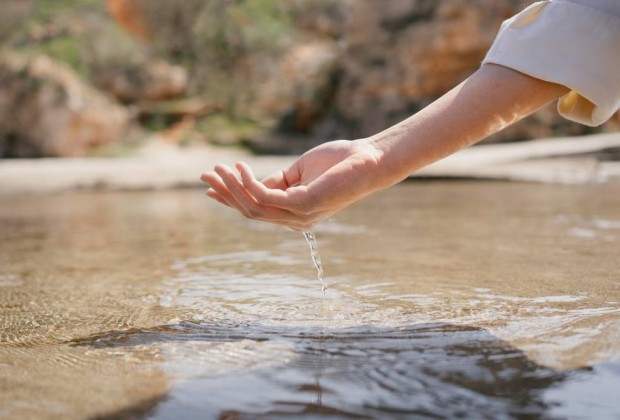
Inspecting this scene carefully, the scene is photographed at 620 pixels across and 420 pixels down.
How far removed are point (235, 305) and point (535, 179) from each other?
5.11 metres

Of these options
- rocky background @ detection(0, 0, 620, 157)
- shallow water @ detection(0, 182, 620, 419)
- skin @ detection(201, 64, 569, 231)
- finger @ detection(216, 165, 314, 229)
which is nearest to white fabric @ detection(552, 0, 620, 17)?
skin @ detection(201, 64, 569, 231)

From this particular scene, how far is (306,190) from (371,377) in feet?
1.53

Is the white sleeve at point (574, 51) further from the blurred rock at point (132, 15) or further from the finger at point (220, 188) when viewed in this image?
the blurred rock at point (132, 15)

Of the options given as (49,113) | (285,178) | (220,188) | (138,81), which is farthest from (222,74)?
(220,188)

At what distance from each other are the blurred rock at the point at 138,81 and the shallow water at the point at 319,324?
38.5ft

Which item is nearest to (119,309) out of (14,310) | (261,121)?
A: (14,310)

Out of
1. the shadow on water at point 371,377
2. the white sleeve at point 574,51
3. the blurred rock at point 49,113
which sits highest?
the blurred rock at point 49,113

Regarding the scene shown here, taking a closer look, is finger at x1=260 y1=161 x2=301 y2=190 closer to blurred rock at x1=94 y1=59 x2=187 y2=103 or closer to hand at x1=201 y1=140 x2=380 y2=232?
hand at x1=201 y1=140 x2=380 y2=232

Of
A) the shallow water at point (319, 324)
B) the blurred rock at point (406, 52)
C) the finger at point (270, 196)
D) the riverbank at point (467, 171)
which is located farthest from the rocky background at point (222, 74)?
the finger at point (270, 196)

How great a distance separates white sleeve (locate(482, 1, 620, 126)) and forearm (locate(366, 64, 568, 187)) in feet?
0.15

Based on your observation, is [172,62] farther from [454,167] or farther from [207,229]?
[207,229]

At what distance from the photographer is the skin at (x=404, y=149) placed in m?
1.57

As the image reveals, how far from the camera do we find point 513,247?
2.84 meters

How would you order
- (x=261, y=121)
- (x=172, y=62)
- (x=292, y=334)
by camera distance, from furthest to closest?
(x=172, y=62) → (x=261, y=121) → (x=292, y=334)
